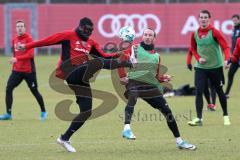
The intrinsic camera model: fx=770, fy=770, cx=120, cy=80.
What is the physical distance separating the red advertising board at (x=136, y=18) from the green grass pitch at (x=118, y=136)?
65.7 ft

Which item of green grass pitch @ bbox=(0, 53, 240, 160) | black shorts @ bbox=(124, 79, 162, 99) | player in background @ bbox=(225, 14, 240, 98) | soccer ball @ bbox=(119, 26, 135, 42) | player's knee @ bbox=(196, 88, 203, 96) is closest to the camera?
green grass pitch @ bbox=(0, 53, 240, 160)

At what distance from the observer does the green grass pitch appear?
11.2 metres

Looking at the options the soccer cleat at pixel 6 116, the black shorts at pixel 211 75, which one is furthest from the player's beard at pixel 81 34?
the soccer cleat at pixel 6 116

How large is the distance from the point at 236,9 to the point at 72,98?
20717mm

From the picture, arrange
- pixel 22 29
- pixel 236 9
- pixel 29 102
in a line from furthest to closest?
pixel 236 9 < pixel 29 102 < pixel 22 29

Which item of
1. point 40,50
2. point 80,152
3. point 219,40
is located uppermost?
point 219,40

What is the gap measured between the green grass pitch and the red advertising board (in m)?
20.0

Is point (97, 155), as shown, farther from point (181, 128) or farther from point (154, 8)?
point (154, 8)

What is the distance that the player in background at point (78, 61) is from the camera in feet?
37.3

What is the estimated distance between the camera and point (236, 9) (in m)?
40.4

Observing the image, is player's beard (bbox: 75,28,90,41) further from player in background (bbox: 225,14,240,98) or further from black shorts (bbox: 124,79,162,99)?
player in background (bbox: 225,14,240,98)

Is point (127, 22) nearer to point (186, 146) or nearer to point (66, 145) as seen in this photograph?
point (186, 146)

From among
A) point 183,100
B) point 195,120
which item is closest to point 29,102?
point 183,100

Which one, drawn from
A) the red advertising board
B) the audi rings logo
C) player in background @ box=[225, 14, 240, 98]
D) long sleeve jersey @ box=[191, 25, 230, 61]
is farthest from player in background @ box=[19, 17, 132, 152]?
the audi rings logo
